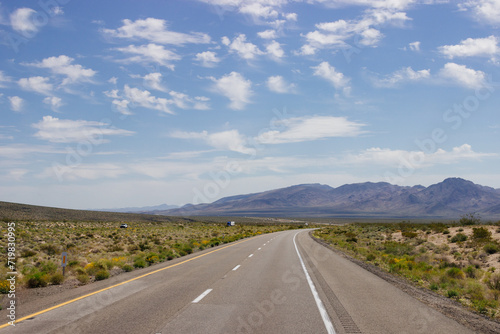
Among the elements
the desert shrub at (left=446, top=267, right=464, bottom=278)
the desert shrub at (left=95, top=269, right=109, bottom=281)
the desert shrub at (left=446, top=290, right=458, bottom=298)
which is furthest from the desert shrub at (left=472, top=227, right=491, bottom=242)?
the desert shrub at (left=95, top=269, right=109, bottom=281)

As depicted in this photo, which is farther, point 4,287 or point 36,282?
point 36,282

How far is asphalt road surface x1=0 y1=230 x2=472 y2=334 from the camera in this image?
23.4ft

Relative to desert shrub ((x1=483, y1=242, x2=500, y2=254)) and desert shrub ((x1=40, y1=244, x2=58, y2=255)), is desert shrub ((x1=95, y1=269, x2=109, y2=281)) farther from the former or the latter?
desert shrub ((x1=483, y1=242, x2=500, y2=254))

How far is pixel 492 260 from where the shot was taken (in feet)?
61.5

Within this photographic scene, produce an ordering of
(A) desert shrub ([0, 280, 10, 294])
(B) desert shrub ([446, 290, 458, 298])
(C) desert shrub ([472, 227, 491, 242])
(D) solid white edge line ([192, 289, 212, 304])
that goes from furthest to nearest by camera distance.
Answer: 1. (C) desert shrub ([472, 227, 491, 242])
2. (B) desert shrub ([446, 290, 458, 298])
3. (A) desert shrub ([0, 280, 10, 294])
4. (D) solid white edge line ([192, 289, 212, 304])

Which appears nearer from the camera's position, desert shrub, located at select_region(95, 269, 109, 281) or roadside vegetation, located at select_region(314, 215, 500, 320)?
roadside vegetation, located at select_region(314, 215, 500, 320)

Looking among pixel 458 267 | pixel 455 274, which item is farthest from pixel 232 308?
pixel 458 267

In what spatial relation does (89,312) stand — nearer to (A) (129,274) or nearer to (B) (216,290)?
(B) (216,290)

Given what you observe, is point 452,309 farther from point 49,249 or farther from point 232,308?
point 49,249

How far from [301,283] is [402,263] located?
8.28 m

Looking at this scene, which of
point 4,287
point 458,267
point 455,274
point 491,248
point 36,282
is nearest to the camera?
point 4,287

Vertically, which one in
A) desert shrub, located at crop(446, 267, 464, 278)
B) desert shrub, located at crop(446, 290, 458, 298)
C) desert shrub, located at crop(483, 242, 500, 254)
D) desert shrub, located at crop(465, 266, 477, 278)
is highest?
desert shrub, located at crop(483, 242, 500, 254)

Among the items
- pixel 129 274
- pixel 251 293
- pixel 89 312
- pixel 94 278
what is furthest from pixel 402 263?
pixel 89 312

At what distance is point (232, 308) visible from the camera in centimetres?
870
